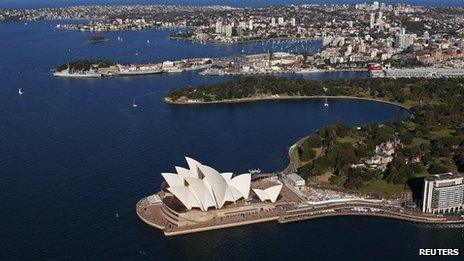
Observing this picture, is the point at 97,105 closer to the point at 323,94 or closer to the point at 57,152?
the point at 57,152

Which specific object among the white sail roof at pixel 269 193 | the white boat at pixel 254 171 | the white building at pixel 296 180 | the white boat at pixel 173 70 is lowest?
the white boat at pixel 173 70

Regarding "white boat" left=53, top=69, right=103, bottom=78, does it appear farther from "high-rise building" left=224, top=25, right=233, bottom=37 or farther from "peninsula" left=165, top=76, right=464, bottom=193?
"high-rise building" left=224, top=25, right=233, bottom=37

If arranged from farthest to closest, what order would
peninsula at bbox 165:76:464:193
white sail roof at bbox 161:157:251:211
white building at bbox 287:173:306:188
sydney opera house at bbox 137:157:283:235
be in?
peninsula at bbox 165:76:464:193 → white building at bbox 287:173:306:188 → white sail roof at bbox 161:157:251:211 → sydney opera house at bbox 137:157:283:235

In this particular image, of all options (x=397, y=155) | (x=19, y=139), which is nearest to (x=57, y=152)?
(x=19, y=139)

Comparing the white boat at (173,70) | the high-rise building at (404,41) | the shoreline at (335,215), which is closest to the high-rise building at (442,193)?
the shoreline at (335,215)

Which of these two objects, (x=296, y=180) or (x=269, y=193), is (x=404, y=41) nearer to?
(x=296, y=180)

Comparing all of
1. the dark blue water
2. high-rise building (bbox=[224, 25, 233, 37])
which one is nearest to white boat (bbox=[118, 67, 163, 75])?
the dark blue water

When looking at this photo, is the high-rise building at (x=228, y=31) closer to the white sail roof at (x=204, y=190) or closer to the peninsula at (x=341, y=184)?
the peninsula at (x=341, y=184)
